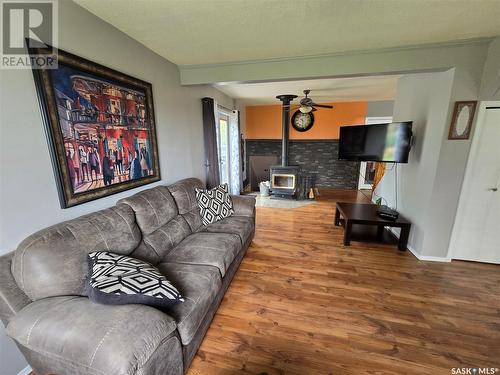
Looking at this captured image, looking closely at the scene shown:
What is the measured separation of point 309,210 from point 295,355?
3.16 meters

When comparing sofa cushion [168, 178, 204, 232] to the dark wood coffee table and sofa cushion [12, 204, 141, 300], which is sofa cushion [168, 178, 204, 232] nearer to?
sofa cushion [12, 204, 141, 300]

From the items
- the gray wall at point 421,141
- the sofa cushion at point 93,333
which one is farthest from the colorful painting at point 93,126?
the gray wall at point 421,141

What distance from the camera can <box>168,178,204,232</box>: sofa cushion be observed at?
2.33 meters

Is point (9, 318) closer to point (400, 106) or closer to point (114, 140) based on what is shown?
point (114, 140)

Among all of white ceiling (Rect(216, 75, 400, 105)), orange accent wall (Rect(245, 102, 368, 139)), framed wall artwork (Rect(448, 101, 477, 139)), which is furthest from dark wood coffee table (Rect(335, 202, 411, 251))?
orange accent wall (Rect(245, 102, 368, 139))

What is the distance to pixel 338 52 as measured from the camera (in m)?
2.32

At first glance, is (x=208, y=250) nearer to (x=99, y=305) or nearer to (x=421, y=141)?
(x=99, y=305)

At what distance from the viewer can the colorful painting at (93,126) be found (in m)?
1.42

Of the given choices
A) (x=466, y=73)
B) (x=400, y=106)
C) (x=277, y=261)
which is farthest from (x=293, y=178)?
(x=466, y=73)

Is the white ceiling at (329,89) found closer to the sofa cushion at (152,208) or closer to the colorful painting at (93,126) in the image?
the colorful painting at (93,126)

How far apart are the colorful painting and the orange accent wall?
14.0 feet

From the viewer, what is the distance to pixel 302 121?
19.5 ft

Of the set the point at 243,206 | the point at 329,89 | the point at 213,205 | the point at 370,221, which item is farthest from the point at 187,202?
the point at 329,89

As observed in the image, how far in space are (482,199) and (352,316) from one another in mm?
2090
